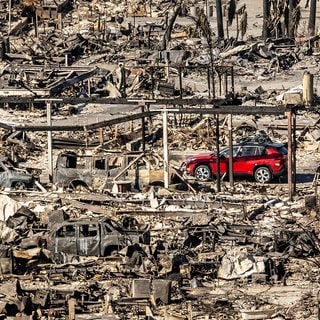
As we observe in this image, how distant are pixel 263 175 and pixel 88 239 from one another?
384 inches

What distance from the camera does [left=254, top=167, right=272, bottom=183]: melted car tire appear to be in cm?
4000

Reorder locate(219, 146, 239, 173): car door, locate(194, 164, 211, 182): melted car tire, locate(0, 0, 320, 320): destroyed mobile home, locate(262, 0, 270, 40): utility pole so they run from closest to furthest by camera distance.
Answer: locate(0, 0, 320, 320): destroyed mobile home → locate(219, 146, 239, 173): car door → locate(194, 164, 211, 182): melted car tire → locate(262, 0, 270, 40): utility pole

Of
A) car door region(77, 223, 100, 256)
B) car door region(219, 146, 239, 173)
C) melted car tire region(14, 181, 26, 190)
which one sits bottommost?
car door region(77, 223, 100, 256)

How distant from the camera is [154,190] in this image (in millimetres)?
37719

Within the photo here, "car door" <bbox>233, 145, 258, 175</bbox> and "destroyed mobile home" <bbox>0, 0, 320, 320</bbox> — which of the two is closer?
"destroyed mobile home" <bbox>0, 0, 320, 320</bbox>

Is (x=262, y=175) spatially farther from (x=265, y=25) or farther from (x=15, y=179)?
(x=265, y=25)

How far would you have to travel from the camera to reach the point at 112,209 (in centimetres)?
3541

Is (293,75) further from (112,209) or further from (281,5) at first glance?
(112,209)

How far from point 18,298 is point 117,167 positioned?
11961 millimetres

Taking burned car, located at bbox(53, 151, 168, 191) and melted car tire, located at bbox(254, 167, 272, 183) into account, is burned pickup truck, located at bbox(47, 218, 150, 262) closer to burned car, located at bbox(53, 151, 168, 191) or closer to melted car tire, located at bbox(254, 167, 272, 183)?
burned car, located at bbox(53, 151, 168, 191)

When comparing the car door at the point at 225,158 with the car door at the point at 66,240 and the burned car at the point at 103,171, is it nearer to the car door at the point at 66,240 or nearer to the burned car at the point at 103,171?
the burned car at the point at 103,171

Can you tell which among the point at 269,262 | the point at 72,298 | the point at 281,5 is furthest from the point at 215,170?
the point at 281,5

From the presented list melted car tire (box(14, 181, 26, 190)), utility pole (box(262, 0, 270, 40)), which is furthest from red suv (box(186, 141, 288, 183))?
utility pole (box(262, 0, 270, 40))

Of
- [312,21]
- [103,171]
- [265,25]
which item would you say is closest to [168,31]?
[265,25]
